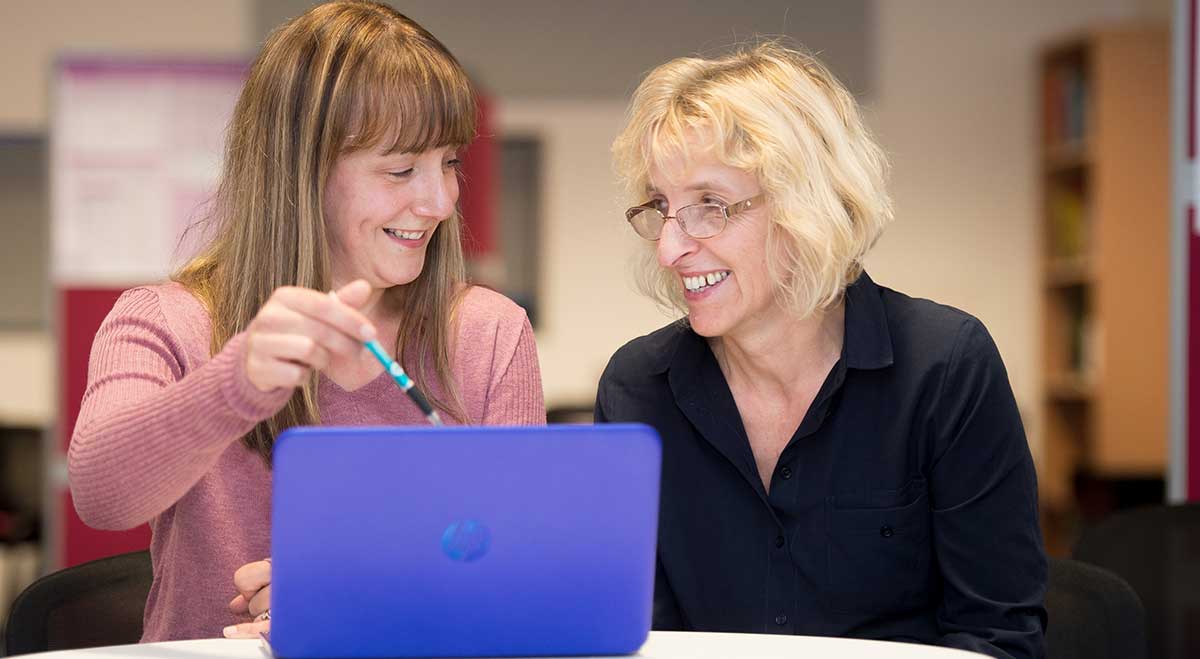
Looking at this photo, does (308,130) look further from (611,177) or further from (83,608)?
(611,177)

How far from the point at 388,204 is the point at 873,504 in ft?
2.42

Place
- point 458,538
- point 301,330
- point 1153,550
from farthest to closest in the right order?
point 1153,550, point 301,330, point 458,538

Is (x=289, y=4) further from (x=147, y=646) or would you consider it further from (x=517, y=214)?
(x=147, y=646)

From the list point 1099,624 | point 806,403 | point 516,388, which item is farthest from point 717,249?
point 1099,624

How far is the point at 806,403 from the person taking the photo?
1875 mm

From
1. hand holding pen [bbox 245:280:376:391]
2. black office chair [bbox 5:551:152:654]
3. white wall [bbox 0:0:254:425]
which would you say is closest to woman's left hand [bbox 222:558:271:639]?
black office chair [bbox 5:551:152:654]

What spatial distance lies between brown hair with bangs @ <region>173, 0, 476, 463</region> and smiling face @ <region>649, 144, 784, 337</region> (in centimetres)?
29

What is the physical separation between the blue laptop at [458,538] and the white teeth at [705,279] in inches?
25.5

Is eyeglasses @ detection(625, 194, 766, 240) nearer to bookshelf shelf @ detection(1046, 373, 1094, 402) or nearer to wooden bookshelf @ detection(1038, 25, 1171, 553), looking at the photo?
wooden bookshelf @ detection(1038, 25, 1171, 553)

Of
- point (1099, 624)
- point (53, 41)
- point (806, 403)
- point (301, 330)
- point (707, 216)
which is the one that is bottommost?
point (1099, 624)

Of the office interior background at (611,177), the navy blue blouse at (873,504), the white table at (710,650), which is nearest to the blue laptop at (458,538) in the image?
the white table at (710,650)

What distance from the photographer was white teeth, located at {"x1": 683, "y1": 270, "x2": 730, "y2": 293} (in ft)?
6.07

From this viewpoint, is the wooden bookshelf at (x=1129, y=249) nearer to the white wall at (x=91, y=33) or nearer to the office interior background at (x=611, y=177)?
the office interior background at (x=611, y=177)

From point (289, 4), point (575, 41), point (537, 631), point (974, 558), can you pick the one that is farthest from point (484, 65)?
point (537, 631)
